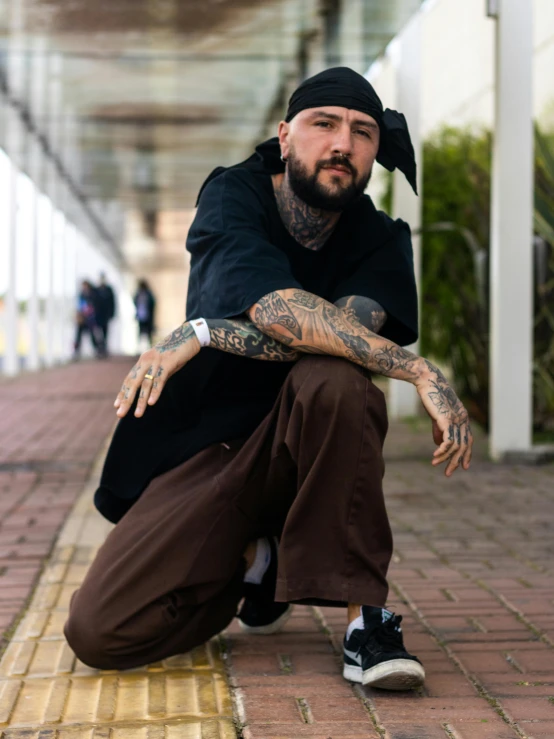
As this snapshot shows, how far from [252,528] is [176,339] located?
51 centimetres

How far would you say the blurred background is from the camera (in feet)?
23.8

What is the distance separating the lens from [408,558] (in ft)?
14.9

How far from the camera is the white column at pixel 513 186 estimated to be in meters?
7.17

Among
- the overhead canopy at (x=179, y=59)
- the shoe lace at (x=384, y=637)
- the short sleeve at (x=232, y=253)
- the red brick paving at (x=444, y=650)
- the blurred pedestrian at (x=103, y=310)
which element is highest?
the overhead canopy at (x=179, y=59)

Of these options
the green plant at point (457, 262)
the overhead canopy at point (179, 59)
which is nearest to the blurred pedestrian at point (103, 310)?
the overhead canopy at point (179, 59)

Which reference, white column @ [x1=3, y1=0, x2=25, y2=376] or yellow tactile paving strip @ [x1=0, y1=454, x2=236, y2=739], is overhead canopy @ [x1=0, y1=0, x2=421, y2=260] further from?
yellow tactile paving strip @ [x1=0, y1=454, x2=236, y2=739]

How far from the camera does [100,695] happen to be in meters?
2.86

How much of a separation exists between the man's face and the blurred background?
4265 mm

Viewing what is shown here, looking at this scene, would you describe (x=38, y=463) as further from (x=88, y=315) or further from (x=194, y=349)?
(x=88, y=315)

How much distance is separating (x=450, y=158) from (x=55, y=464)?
16.2ft

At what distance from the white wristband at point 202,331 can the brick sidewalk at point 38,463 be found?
1133 millimetres

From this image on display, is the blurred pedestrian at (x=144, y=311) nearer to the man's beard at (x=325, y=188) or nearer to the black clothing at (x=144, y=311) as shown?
the black clothing at (x=144, y=311)

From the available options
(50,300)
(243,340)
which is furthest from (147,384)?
(50,300)

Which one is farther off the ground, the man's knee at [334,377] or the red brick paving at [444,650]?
the man's knee at [334,377]
